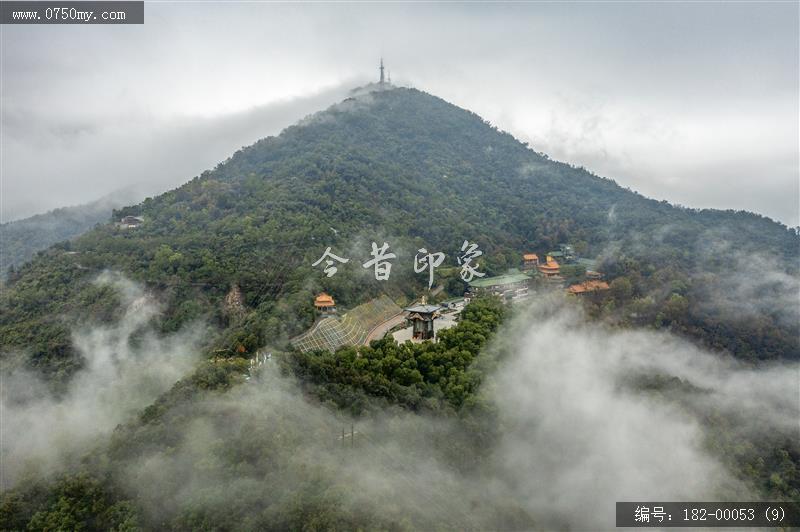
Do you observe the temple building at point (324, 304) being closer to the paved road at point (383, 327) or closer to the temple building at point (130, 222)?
the paved road at point (383, 327)

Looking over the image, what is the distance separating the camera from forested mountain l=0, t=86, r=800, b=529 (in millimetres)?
13562

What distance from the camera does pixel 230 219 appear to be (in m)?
34.1

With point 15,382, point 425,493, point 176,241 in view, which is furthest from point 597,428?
point 176,241

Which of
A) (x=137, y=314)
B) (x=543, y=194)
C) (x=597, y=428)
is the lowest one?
(x=597, y=428)

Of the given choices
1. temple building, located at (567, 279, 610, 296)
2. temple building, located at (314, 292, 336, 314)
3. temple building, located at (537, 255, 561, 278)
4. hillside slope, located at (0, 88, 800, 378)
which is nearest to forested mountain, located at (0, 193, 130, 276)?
hillside slope, located at (0, 88, 800, 378)

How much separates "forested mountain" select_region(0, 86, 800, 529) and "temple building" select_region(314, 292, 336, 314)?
38 cm

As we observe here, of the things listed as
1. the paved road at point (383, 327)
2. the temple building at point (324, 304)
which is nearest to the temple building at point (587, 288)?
the paved road at point (383, 327)

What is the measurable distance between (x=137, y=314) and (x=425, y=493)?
1719 cm

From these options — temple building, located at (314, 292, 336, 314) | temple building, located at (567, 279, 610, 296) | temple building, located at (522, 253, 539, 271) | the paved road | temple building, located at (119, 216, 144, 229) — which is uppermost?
temple building, located at (119, 216, 144, 229)

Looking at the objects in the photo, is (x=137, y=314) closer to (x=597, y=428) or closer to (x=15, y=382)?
(x=15, y=382)

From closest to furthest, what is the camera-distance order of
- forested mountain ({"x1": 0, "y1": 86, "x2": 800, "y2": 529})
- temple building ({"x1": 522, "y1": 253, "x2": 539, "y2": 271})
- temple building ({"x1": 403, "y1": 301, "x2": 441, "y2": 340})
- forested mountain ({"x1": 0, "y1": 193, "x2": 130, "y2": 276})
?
forested mountain ({"x1": 0, "y1": 86, "x2": 800, "y2": 529}) → temple building ({"x1": 403, "y1": 301, "x2": 441, "y2": 340}) → temple building ({"x1": 522, "y1": 253, "x2": 539, "y2": 271}) → forested mountain ({"x1": 0, "y1": 193, "x2": 130, "y2": 276})

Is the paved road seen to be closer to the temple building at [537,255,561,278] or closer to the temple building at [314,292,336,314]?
the temple building at [314,292,336,314]

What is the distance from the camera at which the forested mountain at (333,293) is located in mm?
13562

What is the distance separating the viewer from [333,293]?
2709cm
